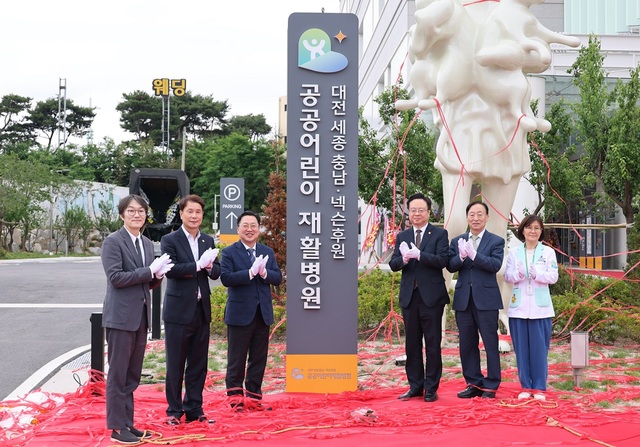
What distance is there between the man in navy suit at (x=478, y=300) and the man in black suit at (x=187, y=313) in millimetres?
1845

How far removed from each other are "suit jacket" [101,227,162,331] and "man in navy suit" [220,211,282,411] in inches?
30.5

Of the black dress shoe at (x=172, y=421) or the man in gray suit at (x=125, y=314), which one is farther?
the black dress shoe at (x=172, y=421)

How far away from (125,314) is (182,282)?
488 mm

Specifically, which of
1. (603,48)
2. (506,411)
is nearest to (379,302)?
(506,411)

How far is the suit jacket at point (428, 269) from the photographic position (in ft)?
16.9

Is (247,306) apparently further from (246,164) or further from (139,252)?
(246,164)

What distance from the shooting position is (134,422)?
4520 millimetres

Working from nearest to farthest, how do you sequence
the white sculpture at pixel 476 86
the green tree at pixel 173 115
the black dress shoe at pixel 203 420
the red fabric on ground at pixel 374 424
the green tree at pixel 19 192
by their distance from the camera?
the red fabric on ground at pixel 374 424 < the black dress shoe at pixel 203 420 < the white sculpture at pixel 476 86 < the green tree at pixel 19 192 < the green tree at pixel 173 115

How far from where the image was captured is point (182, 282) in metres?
4.58

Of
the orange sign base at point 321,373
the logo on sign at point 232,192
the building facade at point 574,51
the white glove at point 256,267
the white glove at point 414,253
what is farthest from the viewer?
the building facade at point 574,51

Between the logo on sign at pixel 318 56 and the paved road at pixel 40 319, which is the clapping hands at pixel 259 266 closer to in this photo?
the logo on sign at pixel 318 56

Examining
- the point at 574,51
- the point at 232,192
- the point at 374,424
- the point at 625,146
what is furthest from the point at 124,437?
the point at 574,51

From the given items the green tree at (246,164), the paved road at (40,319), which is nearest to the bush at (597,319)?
the paved road at (40,319)

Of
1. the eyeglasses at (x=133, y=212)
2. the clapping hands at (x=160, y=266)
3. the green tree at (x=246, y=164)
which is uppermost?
the green tree at (x=246, y=164)
